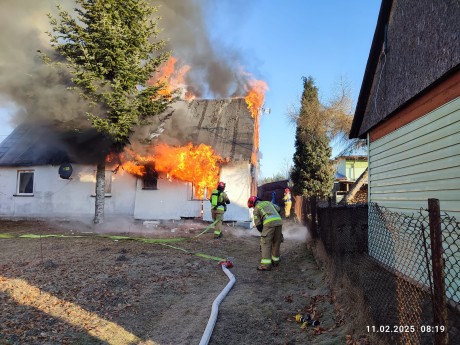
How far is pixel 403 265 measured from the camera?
13.6 feet

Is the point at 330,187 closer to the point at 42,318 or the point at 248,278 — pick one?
the point at 248,278

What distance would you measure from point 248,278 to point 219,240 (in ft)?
13.8

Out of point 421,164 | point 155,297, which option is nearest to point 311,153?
point 421,164

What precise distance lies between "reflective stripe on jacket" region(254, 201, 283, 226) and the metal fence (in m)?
0.99

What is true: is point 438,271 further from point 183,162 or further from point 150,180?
point 150,180

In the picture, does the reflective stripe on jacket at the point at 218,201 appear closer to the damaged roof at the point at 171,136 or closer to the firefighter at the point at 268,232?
the damaged roof at the point at 171,136

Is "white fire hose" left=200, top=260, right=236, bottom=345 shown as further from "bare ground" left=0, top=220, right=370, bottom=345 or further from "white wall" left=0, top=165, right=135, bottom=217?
"white wall" left=0, top=165, right=135, bottom=217

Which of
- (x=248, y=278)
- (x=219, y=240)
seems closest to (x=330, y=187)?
(x=219, y=240)

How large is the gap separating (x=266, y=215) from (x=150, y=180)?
8.55 m

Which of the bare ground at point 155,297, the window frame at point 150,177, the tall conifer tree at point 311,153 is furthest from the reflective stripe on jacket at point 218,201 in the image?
the tall conifer tree at point 311,153

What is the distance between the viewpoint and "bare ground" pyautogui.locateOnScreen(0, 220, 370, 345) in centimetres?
431

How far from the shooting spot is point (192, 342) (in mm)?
4164

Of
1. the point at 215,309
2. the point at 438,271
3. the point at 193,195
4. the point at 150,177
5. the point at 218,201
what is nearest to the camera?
the point at 438,271

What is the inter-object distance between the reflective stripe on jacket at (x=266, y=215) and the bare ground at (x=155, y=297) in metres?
1.07
